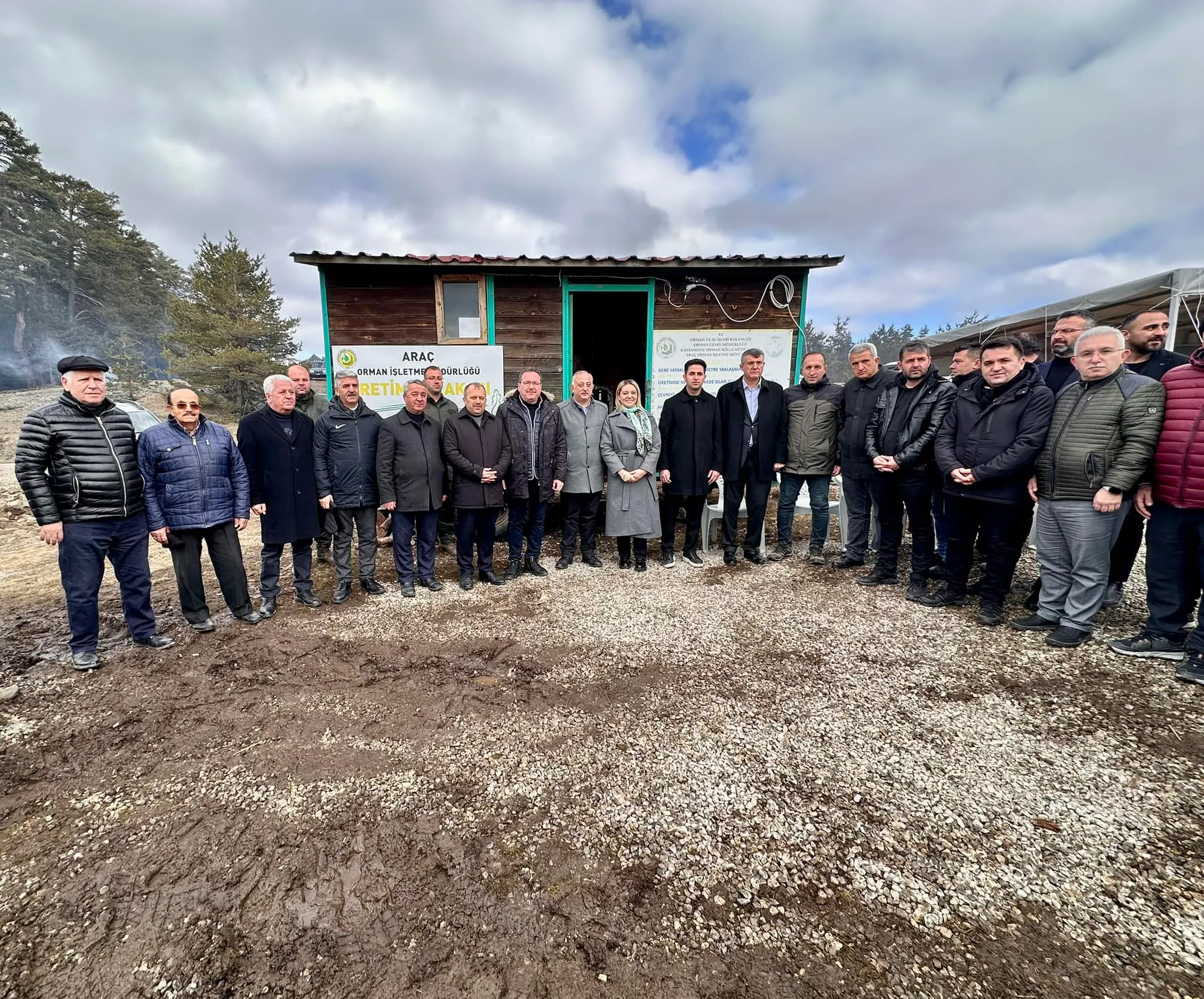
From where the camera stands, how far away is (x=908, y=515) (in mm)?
4578

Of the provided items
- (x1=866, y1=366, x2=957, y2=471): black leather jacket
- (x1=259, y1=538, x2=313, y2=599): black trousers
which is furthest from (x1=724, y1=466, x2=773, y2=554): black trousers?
(x1=259, y1=538, x2=313, y2=599): black trousers

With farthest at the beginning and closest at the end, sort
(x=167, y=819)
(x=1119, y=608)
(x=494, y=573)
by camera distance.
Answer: (x=494, y=573), (x=1119, y=608), (x=167, y=819)

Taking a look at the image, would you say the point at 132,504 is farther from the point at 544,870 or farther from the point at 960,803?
the point at 960,803

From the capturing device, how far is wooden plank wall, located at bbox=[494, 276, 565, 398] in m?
6.81

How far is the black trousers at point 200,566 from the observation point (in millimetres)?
3896

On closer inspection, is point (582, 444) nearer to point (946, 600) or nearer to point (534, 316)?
point (534, 316)

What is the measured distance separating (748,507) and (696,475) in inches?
28.1

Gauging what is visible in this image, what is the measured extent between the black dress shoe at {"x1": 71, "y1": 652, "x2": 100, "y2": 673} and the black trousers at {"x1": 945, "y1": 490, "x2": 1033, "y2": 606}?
6.24 m

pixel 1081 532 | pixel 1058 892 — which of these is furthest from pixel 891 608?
pixel 1058 892

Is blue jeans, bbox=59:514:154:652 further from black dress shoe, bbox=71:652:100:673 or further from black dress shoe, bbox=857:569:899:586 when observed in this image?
black dress shoe, bbox=857:569:899:586

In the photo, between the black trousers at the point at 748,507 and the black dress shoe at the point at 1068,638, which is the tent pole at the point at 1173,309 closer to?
the black dress shoe at the point at 1068,638

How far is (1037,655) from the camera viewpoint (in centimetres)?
345

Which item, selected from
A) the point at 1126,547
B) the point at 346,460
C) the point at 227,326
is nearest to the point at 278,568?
the point at 346,460

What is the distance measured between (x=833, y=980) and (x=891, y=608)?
10.6 feet
